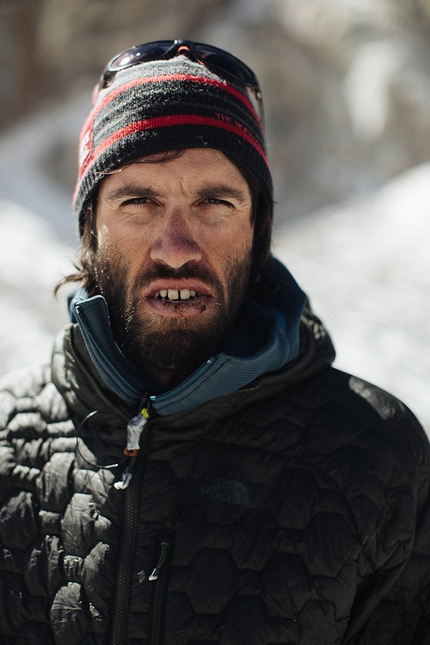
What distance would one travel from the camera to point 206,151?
1.60 m

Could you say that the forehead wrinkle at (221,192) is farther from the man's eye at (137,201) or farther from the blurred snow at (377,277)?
the blurred snow at (377,277)

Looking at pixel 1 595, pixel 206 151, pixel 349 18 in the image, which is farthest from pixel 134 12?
pixel 1 595

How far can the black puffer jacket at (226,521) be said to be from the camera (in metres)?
1.35

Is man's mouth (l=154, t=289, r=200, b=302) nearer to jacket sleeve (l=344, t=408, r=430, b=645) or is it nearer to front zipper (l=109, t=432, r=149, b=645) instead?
front zipper (l=109, t=432, r=149, b=645)

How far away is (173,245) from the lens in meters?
1.52

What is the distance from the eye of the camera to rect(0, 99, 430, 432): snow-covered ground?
451 cm

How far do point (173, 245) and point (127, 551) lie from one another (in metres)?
0.72

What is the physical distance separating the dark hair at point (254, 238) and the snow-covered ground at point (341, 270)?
122 centimetres

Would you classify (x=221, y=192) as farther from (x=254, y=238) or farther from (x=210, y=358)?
(x=210, y=358)

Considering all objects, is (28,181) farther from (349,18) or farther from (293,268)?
(349,18)

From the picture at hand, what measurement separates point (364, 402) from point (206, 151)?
0.76m

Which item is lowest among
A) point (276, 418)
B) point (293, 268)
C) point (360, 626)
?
point (360, 626)

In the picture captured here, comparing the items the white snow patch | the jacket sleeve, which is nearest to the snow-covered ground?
the white snow patch

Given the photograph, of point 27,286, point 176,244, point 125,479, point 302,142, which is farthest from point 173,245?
point 302,142
